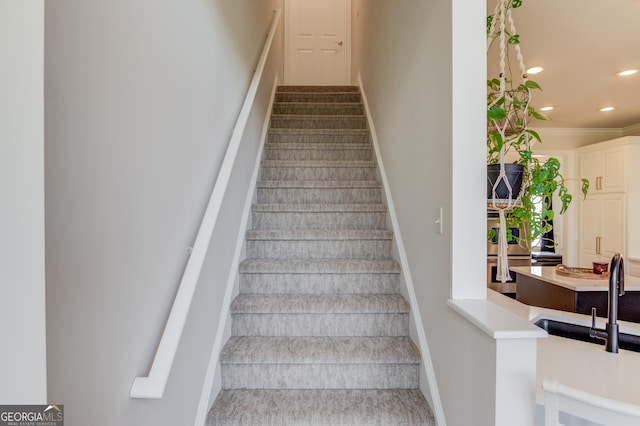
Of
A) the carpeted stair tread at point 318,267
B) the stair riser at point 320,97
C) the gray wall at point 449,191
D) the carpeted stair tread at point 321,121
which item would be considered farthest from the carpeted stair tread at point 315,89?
the carpeted stair tread at point 318,267

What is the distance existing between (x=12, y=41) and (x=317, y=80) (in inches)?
195

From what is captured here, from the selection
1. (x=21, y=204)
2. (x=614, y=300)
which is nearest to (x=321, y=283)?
(x=614, y=300)

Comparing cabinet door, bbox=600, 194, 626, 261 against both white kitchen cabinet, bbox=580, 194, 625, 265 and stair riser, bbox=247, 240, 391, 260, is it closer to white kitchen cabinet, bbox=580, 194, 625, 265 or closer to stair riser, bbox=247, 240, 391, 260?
white kitchen cabinet, bbox=580, 194, 625, 265

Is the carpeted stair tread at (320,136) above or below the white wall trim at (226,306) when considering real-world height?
above

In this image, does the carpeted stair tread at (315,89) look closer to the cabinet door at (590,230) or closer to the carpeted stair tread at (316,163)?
the carpeted stair tread at (316,163)

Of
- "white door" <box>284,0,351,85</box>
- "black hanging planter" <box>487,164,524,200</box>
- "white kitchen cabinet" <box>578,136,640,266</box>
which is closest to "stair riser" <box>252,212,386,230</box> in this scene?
"black hanging planter" <box>487,164,524,200</box>

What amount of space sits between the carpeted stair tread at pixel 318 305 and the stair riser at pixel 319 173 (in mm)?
1183

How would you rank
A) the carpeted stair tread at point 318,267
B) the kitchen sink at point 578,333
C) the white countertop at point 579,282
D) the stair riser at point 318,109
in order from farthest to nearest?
the stair riser at point 318,109 → the white countertop at point 579,282 → the carpeted stair tread at point 318,267 → the kitchen sink at point 578,333

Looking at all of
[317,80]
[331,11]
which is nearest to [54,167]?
[317,80]

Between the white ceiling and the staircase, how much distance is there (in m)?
1.52

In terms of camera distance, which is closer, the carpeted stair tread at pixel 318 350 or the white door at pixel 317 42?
the carpeted stair tread at pixel 318 350

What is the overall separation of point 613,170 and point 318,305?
4756mm

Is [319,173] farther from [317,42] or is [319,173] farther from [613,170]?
[613,170]

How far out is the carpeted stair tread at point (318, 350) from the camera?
5.59 ft
